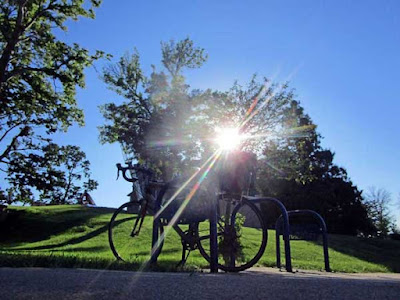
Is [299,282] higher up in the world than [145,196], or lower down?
lower down

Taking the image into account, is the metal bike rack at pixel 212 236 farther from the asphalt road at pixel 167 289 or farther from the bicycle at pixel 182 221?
the asphalt road at pixel 167 289

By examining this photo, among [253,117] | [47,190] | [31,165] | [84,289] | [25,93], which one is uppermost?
[25,93]

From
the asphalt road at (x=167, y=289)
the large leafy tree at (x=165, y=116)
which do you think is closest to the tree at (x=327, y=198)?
the large leafy tree at (x=165, y=116)

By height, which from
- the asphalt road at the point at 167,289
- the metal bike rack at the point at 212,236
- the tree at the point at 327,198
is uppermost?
the tree at the point at 327,198

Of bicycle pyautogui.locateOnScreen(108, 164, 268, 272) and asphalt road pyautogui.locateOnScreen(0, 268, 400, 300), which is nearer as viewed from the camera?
asphalt road pyautogui.locateOnScreen(0, 268, 400, 300)

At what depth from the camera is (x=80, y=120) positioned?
18.6m

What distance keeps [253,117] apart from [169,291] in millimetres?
14094

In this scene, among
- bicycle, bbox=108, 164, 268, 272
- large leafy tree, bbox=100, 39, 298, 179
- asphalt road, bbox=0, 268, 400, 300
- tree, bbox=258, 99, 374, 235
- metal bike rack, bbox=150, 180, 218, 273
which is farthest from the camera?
tree, bbox=258, 99, 374, 235

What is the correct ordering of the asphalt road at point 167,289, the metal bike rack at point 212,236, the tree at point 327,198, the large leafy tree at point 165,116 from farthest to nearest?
1. the tree at point 327,198
2. the large leafy tree at point 165,116
3. the metal bike rack at point 212,236
4. the asphalt road at point 167,289

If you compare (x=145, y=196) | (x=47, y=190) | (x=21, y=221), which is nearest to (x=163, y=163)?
(x=47, y=190)

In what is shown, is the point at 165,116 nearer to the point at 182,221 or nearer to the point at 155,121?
the point at 155,121

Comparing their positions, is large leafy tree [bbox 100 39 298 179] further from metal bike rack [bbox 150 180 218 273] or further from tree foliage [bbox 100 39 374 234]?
metal bike rack [bbox 150 180 218 273]

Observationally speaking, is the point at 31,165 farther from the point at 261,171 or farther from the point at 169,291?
the point at 169,291

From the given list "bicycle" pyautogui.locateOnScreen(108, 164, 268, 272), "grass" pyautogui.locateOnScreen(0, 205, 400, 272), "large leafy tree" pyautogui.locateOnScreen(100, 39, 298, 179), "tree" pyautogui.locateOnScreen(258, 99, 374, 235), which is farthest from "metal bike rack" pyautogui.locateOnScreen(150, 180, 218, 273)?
"tree" pyautogui.locateOnScreen(258, 99, 374, 235)
